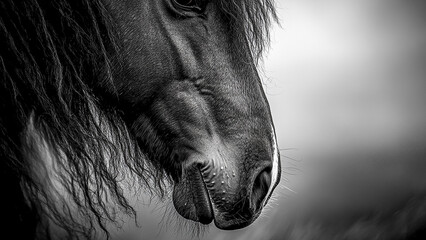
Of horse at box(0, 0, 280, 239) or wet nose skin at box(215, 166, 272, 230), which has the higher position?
horse at box(0, 0, 280, 239)

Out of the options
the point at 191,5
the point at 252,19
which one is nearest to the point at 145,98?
the point at 191,5

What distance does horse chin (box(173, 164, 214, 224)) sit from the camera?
100cm

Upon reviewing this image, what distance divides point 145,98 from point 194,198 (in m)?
0.25

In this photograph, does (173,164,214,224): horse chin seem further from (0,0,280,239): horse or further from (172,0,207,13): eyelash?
(172,0,207,13): eyelash

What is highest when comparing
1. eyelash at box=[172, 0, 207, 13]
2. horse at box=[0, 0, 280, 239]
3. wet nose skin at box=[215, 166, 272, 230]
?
eyelash at box=[172, 0, 207, 13]

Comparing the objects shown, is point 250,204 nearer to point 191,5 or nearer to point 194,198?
point 194,198

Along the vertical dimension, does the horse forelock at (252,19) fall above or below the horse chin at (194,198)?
above

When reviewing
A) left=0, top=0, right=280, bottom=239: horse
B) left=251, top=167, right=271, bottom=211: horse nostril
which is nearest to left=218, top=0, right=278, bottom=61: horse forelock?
left=0, top=0, right=280, bottom=239: horse

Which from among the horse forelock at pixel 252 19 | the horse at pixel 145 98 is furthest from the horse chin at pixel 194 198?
the horse forelock at pixel 252 19

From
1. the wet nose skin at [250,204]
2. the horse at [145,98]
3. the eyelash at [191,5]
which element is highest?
the eyelash at [191,5]

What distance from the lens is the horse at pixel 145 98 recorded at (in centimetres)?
Answer: 99

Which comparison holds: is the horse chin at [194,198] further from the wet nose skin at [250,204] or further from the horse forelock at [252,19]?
the horse forelock at [252,19]

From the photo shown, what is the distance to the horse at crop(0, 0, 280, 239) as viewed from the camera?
0.99 metres

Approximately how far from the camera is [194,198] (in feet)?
3.32
